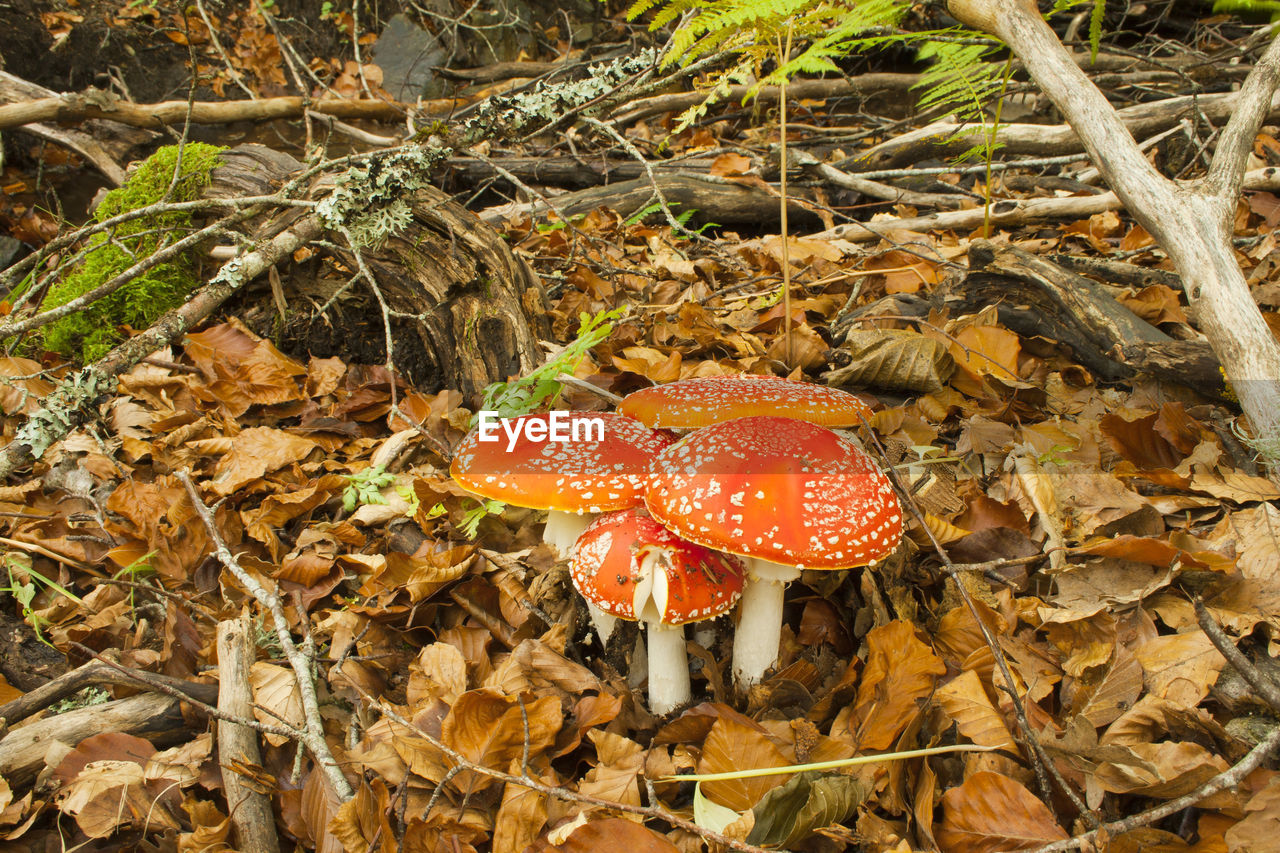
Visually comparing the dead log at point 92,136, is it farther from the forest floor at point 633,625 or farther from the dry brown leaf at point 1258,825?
the dry brown leaf at point 1258,825

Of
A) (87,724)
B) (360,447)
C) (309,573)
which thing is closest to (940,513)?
(309,573)

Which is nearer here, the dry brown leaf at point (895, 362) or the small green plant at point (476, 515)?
the small green plant at point (476, 515)

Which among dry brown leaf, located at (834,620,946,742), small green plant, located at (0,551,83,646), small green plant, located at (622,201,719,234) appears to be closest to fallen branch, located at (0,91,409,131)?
small green plant, located at (622,201,719,234)

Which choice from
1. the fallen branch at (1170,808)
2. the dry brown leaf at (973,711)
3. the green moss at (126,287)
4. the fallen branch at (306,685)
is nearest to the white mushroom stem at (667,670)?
the dry brown leaf at (973,711)

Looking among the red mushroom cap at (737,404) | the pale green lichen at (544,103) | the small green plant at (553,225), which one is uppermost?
the pale green lichen at (544,103)

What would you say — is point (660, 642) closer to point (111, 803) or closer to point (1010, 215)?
point (111, 803)

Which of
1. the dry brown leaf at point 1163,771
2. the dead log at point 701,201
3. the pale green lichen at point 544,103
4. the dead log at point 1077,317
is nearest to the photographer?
the dry brown leaf at point 1163,771

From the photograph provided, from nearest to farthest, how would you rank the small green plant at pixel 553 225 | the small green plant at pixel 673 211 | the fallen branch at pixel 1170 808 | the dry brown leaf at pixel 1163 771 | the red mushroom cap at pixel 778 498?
1. the fallen branch at pixel 1170 808
2. the dry brown leaf at pixel 1163 771
3. the red mushroom cap at pixel 778 498
4. the small green plant at pixel 673 211
5. the small green plant at pixel 553 225
